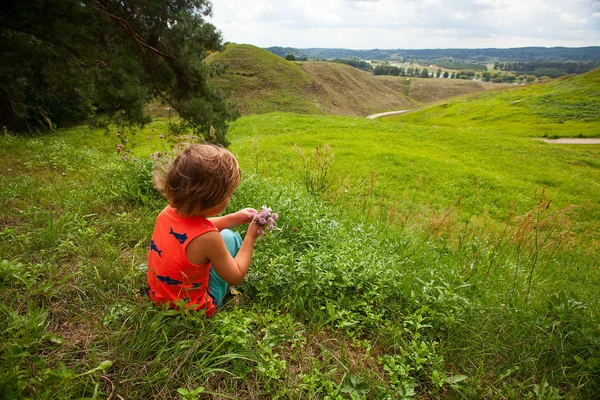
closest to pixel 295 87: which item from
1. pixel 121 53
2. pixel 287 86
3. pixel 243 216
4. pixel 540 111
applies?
pixel 287 86

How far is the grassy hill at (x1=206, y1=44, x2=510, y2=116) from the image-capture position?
137 feet

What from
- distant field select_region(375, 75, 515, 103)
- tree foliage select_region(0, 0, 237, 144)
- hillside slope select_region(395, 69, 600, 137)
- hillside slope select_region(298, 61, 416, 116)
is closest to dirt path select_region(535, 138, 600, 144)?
hillside slope select_region(395, 69, 600, 137)

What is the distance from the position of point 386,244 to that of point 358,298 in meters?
1.33

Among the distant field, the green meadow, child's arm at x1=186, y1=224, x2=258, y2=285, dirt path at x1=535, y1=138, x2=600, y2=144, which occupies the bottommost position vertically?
dirt path at x1=535, y1=138, x2=600, y2=144

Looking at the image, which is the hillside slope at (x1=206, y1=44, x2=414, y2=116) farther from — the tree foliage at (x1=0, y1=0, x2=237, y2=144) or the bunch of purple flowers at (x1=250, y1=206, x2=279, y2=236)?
the bunch of purple flowers at (x1=250, y1=206, x2=279, y2=236)

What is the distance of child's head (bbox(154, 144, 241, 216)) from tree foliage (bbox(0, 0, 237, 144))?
20.3 feet

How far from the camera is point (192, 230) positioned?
1916 mm

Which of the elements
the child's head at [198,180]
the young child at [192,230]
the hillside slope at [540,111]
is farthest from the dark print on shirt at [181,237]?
the hillside slope at [540,111]

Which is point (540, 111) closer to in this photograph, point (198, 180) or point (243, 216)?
point (243, 216)

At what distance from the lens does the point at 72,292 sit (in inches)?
90.6

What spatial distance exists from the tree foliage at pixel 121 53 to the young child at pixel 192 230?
6.22m

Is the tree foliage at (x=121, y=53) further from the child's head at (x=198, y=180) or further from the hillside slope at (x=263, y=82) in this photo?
the hillside slope at (x=263, y=82)

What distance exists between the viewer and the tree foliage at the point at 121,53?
761cm

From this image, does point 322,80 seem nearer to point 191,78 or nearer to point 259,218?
point 191,78
